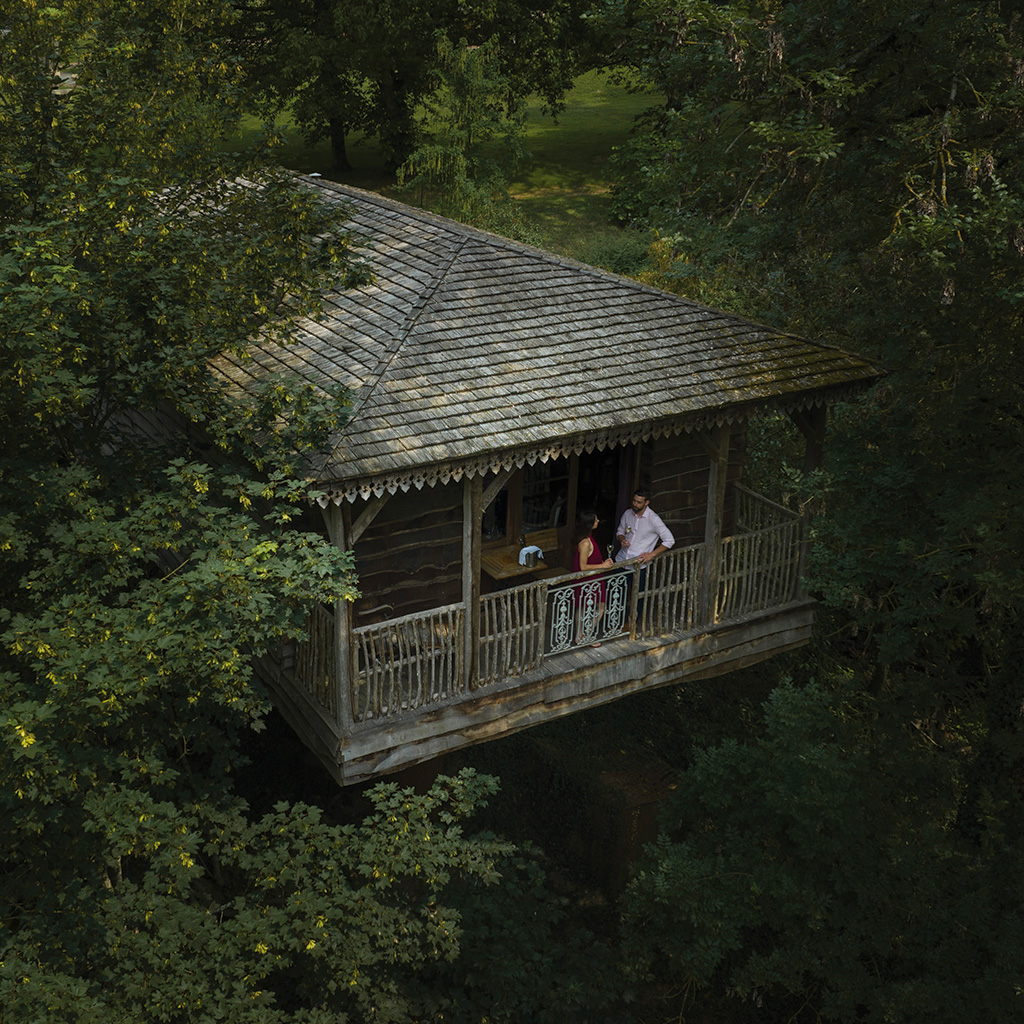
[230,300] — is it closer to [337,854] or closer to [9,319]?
[9,319]

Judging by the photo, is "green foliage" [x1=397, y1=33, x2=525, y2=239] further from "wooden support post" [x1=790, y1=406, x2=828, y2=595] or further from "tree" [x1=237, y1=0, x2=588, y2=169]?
"wooden support post" [x1=790, y1=406, x2=828, y2=595]

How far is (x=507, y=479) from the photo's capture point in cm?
1068

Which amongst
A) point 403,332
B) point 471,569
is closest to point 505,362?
point 403,332

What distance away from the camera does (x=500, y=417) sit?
10398mm

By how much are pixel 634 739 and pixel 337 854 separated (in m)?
8.76

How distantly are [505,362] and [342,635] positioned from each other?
131 inches

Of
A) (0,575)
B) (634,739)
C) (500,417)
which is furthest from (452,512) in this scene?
(634,739)

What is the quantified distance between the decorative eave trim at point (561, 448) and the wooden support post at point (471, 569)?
0.88ft

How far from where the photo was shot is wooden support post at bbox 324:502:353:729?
32.9 ft

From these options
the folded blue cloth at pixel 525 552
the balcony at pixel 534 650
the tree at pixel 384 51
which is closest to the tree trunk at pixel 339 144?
the tree at pixel 384 51

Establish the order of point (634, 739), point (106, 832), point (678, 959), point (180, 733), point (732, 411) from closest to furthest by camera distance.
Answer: point (106, 832), point (180, 733), point (732, 411), point (678, 959), point (634, 739)

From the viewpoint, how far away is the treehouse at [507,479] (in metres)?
10.4

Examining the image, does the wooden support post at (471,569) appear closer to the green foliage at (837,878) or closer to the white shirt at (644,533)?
the white shirt at (644,533)

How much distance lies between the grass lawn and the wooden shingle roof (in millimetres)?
18032
